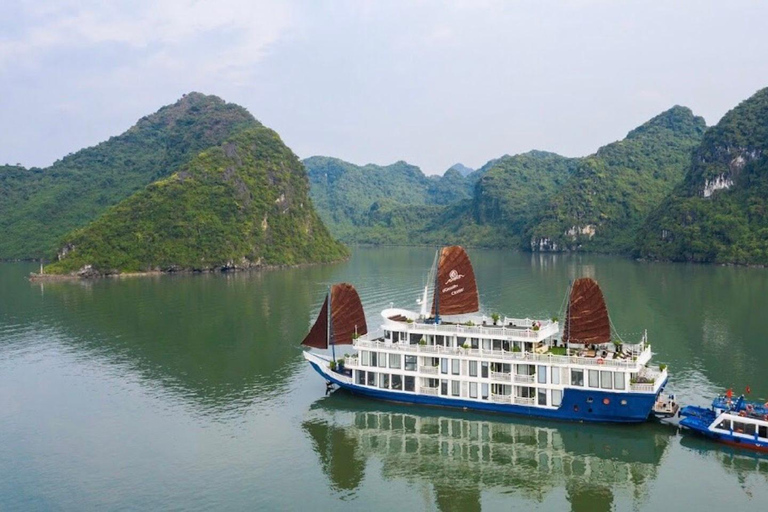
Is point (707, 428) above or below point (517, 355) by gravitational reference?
below

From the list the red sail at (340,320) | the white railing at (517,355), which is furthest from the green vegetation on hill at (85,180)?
the white railing at (517,355)

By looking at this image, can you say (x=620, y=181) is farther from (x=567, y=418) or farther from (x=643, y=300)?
(x=567, y=418)

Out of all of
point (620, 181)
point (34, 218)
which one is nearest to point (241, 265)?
point (34, 218)

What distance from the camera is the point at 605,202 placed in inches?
7003

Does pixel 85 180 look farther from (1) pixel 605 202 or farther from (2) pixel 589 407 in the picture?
(2) pixel 589 407

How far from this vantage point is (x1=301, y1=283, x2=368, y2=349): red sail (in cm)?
3597

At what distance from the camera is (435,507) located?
23375 millimetres

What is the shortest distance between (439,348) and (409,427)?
13.7 ft

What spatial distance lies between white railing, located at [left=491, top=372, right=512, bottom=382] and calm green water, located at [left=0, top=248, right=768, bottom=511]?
184cm

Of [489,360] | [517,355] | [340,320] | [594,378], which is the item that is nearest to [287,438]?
[340,320]

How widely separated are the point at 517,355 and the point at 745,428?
989cm

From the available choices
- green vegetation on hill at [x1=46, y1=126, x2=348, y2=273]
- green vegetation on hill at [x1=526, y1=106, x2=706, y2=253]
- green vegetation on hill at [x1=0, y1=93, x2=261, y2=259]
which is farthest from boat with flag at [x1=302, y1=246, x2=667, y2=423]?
green vegetation on hill at [x1=526, y1=106, x2=706, y2=253]

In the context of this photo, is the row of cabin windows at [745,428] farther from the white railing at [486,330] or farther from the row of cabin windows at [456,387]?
the white railing at [486,330]

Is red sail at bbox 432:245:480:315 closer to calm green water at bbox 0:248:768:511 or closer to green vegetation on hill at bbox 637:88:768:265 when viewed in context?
calm green water at bbox 0:248:768:511
